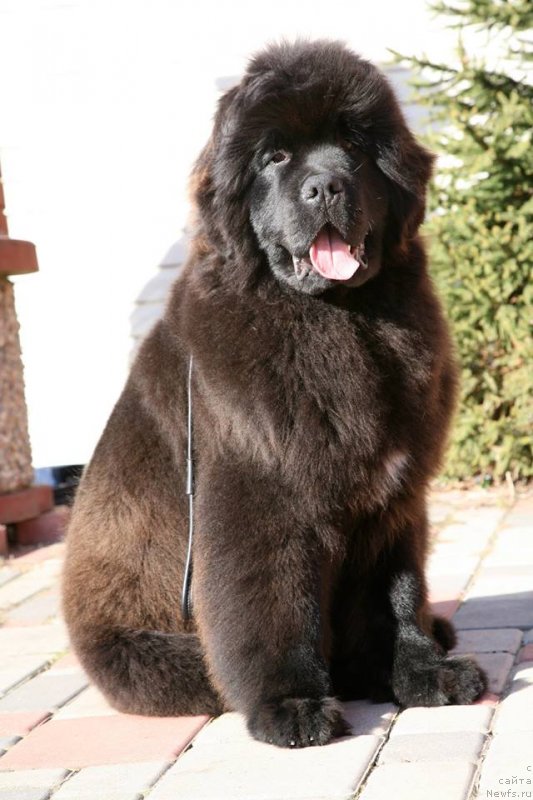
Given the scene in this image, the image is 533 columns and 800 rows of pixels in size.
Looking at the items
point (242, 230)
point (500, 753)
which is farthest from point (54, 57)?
point (500, 753)

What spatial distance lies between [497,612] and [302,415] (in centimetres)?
124

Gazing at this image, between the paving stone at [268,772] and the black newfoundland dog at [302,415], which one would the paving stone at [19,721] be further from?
the paving stone at [268,772]

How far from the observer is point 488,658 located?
3047mm

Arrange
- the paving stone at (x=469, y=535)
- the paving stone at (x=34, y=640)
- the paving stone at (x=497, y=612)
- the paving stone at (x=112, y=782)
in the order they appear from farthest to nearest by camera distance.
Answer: the paving stone at (x=469, y=535) → the paving stone at (x=34, y=640) → the paving stone at (x=497, y=612) → the paving stone at (x=112, y=782)

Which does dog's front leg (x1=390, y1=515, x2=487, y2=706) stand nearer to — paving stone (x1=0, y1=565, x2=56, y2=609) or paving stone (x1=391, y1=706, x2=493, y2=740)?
paving stone (x1=391, y1=706, x2=493, y2=740)

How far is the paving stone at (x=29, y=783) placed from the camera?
97.8 inches

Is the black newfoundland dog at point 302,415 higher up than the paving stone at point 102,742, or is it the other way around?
the black newfoundland dog at point 302,415

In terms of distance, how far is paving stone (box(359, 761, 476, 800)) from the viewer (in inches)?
86.5

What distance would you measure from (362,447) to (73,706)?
1.14 meters

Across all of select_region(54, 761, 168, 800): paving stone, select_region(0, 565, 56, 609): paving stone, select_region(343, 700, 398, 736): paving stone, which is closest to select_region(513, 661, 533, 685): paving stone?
select_region(343, 700, 398, 736): paving stone

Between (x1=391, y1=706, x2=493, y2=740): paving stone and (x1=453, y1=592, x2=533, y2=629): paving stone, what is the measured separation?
2.42ft

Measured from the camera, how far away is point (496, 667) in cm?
295

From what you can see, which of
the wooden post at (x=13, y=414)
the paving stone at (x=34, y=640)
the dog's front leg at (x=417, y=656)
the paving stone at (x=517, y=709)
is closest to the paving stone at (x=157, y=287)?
the wooden post at (x=13, y=414)

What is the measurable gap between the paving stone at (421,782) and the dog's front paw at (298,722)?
7.8 inches
